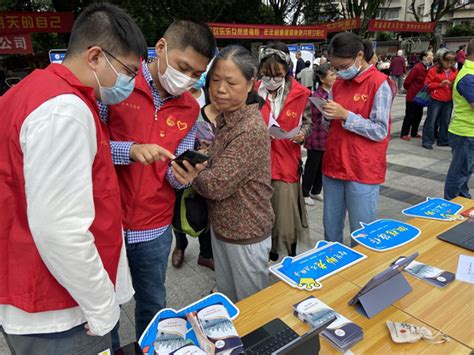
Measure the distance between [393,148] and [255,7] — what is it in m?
17.2

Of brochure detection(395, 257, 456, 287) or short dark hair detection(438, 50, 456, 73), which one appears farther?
short dark hair detection(438, 50, 456, 73)

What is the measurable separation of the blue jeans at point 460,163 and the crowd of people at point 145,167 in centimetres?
40

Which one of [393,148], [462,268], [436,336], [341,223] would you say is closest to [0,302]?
[436,336]

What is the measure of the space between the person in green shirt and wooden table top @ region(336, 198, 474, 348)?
5.50 feet

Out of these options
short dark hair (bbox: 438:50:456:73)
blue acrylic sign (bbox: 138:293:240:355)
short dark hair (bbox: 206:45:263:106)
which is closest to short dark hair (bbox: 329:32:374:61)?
short dark hair (bbox: 206:45:263:106)

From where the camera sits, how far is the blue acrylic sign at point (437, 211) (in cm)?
197

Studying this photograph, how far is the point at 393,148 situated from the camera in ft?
20.0

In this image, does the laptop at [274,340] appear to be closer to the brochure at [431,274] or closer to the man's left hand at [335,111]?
the brochure at [431,274]

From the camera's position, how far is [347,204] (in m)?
2.28

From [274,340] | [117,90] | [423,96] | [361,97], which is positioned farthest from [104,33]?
[423,96]

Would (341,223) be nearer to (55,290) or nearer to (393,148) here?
(55,290)

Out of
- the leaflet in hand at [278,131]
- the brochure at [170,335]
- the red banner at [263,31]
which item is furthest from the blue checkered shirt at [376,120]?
the red banner at [263,31]

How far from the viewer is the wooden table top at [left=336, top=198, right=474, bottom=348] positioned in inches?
46.4

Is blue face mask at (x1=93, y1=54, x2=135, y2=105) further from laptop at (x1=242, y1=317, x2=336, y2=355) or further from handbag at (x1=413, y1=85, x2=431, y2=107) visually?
handbag at (x1=413, y1=85, x2=431, y2=107)
